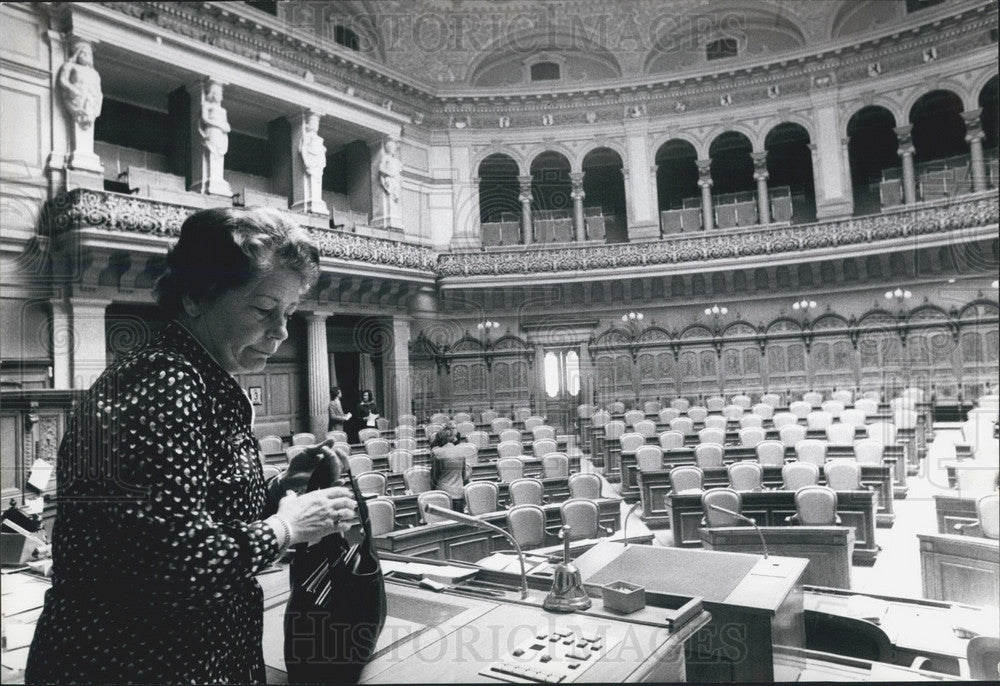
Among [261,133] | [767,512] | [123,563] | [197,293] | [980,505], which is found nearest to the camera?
[123,563]

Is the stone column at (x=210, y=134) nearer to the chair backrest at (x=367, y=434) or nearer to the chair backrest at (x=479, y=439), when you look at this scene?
the chair backrest at (x=367, y=434)

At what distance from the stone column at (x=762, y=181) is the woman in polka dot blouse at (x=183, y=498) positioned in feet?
52.8

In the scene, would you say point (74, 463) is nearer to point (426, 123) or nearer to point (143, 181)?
point (143, 181)

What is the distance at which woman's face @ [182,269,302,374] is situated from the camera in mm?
1420

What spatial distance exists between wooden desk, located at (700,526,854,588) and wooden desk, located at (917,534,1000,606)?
67cm

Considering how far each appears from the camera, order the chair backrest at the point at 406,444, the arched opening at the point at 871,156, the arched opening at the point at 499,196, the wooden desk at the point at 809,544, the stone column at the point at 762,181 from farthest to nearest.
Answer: the arched opening at the point at 499,196
the stone column at the point at 762,181
the arched opening at the point at 871,156
the chair backrest at the point at 406,444
the wooden desk at the point at 809,544

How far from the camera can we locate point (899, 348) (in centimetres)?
1429

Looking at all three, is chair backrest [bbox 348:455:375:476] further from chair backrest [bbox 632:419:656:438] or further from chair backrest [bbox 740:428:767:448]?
chair backrest [bbox 740:428:767:448]

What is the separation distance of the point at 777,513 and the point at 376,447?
18.6 ft

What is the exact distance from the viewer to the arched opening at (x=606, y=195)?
56.3ft

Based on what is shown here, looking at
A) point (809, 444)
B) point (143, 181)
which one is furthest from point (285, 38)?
point (809, 444)

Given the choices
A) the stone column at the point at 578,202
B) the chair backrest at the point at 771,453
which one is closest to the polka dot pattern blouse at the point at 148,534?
the chair backrest at the point at 771,453

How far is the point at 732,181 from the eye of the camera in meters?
17.5

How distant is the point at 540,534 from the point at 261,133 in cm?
1014
